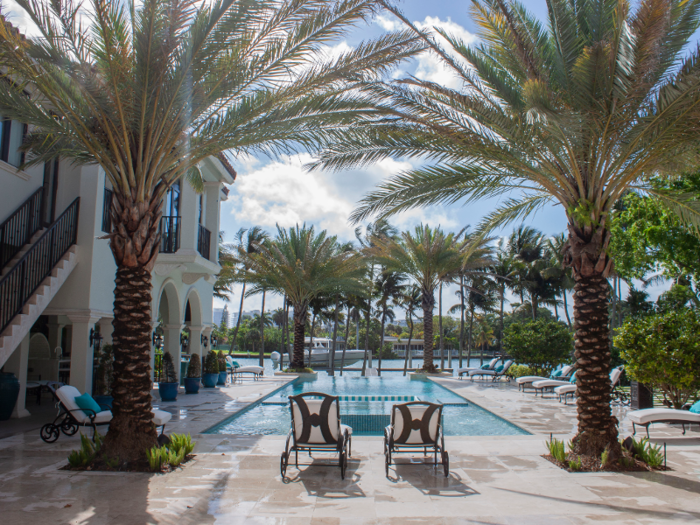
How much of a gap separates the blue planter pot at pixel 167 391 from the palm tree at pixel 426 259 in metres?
14.0

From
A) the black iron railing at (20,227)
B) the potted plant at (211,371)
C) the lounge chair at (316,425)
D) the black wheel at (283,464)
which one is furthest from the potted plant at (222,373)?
the black wheel at (283,464)

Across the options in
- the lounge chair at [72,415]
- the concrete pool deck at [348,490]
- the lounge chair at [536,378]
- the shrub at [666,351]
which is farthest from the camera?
the lounge chair at [536,378]

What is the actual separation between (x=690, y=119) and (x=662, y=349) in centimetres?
614

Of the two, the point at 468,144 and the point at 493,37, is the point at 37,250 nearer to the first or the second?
the point at 468,144

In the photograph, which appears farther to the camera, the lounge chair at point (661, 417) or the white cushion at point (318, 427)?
the lounge chair at point (661, 417)

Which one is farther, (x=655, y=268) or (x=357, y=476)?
(x=655, y=268)

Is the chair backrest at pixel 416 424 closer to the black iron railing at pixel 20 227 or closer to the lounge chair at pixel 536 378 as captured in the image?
the black iron railing at pixel 20 227

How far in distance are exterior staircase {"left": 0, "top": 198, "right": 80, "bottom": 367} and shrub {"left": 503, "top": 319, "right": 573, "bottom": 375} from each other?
16783 mm

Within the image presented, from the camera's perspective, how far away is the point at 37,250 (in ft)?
34.3

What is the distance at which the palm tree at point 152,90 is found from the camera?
6738 mm

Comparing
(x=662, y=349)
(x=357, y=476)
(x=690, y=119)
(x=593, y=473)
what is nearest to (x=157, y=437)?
(x=357, y=476)

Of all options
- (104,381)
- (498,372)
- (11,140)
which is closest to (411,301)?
(498,372)

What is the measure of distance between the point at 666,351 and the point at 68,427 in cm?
1197

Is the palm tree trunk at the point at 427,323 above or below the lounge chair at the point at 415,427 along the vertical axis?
above
